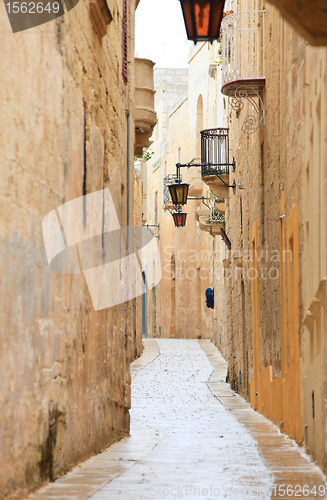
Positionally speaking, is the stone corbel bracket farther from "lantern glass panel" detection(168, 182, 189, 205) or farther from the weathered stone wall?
"lantern glass panel" detection(168, 182, 189, 205)

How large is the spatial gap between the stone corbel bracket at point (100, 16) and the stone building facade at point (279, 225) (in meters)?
1.96

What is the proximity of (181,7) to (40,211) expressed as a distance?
1.75 m

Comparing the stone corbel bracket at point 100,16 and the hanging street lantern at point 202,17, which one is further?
the stone corbel bracket at point 100,16

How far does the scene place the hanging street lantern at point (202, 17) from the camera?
5059 mm

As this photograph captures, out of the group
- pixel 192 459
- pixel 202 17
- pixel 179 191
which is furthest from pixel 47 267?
pixel 179 191

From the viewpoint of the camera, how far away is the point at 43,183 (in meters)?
4.97

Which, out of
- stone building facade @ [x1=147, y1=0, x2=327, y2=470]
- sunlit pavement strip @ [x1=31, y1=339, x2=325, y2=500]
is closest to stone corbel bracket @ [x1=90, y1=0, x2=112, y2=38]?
stone building facade @ [x1=147, y1=0, x2=327, y2=470]

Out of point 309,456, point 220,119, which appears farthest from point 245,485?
point 220,119

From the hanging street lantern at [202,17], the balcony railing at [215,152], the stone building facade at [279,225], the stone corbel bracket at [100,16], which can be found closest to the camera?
the hanging street lantern at [202,17]

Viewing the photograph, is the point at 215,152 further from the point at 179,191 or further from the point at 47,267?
the point at 47,267

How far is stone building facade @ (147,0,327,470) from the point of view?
19.5 feet

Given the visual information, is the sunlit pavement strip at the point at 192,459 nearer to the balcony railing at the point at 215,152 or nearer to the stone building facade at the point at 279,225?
the stone building facade at the point at 279,225

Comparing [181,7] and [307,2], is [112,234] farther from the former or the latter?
[307,2]

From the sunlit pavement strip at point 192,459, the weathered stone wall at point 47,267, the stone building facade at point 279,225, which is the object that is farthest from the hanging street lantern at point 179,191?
the weathered stone wall at point 47,267
